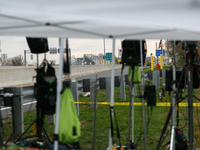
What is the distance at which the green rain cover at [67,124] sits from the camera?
11.8 ft

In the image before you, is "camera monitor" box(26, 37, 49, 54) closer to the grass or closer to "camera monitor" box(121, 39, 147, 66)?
the grass

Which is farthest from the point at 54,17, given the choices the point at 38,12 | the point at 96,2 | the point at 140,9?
the point at 140,9

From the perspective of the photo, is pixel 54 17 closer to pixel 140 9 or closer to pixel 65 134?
pixel 140 9

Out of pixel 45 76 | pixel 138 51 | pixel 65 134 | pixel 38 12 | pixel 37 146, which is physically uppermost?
pixel 38 12

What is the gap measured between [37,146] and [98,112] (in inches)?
221

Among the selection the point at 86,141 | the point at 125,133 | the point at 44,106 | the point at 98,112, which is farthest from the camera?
the point at 98,112

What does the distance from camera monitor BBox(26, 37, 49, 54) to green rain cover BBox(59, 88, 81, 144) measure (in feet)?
5.84

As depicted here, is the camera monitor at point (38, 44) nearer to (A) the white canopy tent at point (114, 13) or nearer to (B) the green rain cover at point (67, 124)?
(A) the white canopy tent at point (114, 13)

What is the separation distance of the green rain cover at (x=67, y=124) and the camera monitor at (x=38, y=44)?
1780 mm

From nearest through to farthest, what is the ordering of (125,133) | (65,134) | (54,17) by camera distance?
(54,17), (65,134), (125,133)

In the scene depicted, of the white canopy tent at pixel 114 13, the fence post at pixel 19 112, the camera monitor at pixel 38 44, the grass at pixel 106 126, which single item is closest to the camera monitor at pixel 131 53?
the grass at pixel 106 126

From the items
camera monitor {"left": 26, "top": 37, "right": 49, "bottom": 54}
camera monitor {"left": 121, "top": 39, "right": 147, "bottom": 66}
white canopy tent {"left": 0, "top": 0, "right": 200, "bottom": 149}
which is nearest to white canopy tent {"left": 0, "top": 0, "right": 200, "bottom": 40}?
white canopy tent {"left": 0, "top": 0, "right": 200, "bottom": 149}

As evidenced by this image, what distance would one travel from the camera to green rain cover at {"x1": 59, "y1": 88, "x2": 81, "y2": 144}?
3.58 metres

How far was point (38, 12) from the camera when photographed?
3434 millimetres
